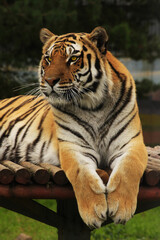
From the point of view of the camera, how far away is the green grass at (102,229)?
14.1ft

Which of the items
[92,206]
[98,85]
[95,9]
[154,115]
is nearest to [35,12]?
[95,9]

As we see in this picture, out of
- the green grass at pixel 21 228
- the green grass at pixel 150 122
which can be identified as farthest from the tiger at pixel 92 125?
the green grass at pixel 150 122

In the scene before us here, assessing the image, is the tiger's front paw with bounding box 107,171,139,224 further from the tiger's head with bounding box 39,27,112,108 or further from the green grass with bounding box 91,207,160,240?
the green grass with bounding box 91,207,160,240

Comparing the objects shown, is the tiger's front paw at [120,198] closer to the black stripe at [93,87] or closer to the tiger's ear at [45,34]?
the black stripe at [93,87]

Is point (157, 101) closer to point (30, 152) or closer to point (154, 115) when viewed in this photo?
point (154, 115)

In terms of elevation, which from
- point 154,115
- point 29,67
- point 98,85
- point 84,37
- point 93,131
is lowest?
point 154,115

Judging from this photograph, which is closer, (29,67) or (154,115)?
(29,67)

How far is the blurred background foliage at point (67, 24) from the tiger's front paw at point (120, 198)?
3376 millimetres

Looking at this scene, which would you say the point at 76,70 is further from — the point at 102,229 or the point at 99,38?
the point at 102,229

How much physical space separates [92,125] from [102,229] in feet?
8.39

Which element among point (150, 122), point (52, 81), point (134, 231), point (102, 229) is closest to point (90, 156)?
point (52, 81)

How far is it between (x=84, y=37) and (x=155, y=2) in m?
4.47

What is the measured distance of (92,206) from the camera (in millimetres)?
1794

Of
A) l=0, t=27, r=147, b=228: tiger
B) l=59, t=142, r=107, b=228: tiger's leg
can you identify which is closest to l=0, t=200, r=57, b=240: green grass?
l=0, t=27, r=147, b=228: tiger
